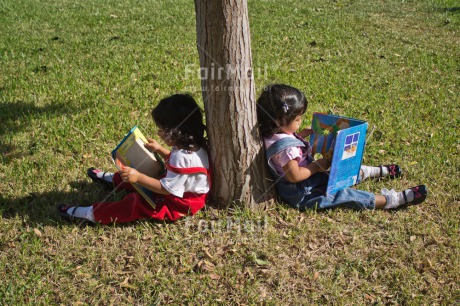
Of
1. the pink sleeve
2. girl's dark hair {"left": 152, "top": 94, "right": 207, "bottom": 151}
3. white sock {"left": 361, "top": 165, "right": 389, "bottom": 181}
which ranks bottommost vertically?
white sock {"left": 361, "top": 165, "right": 389, "bottom": 181}

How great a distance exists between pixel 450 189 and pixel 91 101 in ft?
13.2

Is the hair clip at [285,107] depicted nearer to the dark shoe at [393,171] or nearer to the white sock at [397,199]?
the white sock at [397,199]

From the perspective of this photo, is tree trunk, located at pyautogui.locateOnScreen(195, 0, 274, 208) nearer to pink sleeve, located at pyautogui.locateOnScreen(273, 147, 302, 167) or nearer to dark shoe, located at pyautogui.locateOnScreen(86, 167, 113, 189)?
pink sleeve, located at pyautogui.locateOnScreen(273, 147, 302, 167)

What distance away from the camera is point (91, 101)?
5.53 metres

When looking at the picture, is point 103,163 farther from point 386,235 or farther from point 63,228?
point 386,235

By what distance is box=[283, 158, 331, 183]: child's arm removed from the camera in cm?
339

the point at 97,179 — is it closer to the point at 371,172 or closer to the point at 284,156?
the point at 284,156

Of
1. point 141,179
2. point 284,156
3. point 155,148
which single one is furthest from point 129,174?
point 284,156

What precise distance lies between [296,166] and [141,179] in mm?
1147

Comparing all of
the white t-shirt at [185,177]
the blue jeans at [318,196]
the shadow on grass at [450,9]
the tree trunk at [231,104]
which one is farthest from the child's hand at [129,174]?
the shadow on grass at [450,9]

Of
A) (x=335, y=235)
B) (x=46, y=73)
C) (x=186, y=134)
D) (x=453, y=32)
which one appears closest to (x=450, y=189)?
(x=335, y=235)

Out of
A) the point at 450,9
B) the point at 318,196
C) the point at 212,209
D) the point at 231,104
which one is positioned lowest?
the point at 212,209

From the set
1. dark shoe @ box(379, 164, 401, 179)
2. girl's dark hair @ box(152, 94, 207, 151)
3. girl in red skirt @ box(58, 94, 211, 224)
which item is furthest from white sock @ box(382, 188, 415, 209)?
girl's dark hair @ box(152, 94, 207, 151)

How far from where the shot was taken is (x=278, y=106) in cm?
346
